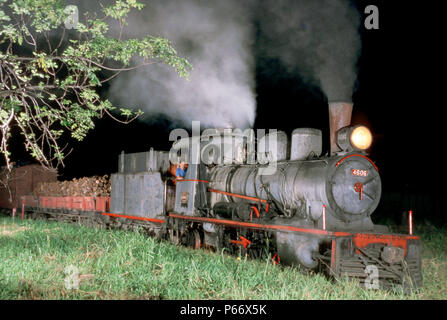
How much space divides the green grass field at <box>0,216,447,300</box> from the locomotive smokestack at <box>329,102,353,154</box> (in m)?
2.22

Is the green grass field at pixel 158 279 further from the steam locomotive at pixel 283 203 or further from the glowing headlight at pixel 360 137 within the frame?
the glowing headlight at pixel 360 137

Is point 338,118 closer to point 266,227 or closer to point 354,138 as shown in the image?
point 354,138

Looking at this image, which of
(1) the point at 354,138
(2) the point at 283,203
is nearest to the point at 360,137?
(1) the point at 354,138

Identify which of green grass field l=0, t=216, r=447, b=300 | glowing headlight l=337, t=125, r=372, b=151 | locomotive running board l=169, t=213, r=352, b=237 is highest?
glowing headlight l=337, t=125, r=372, b=151

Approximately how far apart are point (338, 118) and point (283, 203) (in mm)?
1797

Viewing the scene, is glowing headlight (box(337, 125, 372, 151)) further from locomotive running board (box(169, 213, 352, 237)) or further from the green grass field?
the green grass field

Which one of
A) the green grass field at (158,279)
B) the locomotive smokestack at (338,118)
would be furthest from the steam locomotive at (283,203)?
the green grass field at (158,279)

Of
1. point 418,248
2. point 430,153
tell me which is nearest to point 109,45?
point 418,248

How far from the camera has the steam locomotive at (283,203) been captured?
627 centimetres

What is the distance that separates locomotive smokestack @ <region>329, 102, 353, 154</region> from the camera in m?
7.07

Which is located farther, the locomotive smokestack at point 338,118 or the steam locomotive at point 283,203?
the locomotive smokestack at point 338,118

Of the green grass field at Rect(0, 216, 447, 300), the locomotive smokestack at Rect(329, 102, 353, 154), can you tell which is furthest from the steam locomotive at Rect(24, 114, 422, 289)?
the green grass field at Rect(0, 216, 447, 300)

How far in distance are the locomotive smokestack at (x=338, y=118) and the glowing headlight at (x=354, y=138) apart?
0.38 feet

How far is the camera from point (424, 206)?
23.8 m
